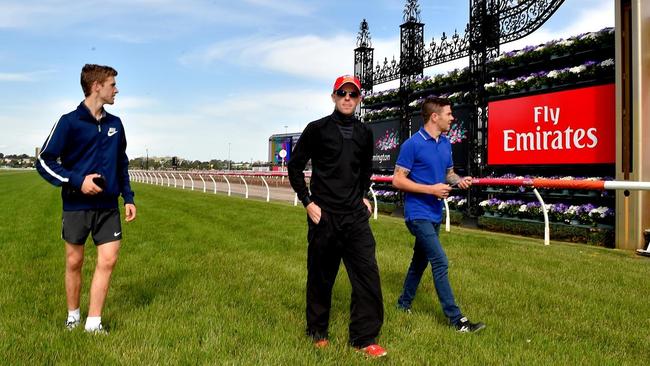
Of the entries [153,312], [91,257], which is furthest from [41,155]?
[91,257]

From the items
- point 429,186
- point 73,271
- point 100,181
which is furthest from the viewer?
point 429,186

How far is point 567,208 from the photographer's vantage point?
9.38 m

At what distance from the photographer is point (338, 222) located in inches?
126

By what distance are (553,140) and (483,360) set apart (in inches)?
311

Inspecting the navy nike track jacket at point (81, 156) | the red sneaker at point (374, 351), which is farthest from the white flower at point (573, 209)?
the navy nike track jacket at point (81, 156)

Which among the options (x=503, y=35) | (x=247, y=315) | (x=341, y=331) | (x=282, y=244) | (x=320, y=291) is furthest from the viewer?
(x=503, y=35)

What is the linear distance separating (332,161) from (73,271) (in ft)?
6.26

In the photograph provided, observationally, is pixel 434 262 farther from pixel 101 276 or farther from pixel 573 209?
pixel 573 209

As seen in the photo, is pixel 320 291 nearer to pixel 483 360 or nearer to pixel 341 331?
pixel 341 331

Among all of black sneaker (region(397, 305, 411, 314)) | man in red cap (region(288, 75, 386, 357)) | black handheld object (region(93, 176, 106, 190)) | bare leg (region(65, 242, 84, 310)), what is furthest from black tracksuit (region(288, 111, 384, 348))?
bare leg (region(65, 242, 84, 310))

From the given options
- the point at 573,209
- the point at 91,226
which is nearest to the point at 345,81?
the point at 91,226

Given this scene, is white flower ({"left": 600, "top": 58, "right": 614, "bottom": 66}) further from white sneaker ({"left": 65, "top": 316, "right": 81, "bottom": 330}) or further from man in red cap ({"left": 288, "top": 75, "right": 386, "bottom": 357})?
white sneaker ({"left": 65, "top": 316, "right": 81, "bottom": 330})

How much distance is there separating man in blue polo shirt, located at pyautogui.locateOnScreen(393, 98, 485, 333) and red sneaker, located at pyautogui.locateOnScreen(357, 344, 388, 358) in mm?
858

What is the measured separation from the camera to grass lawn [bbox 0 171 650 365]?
3.05 m
